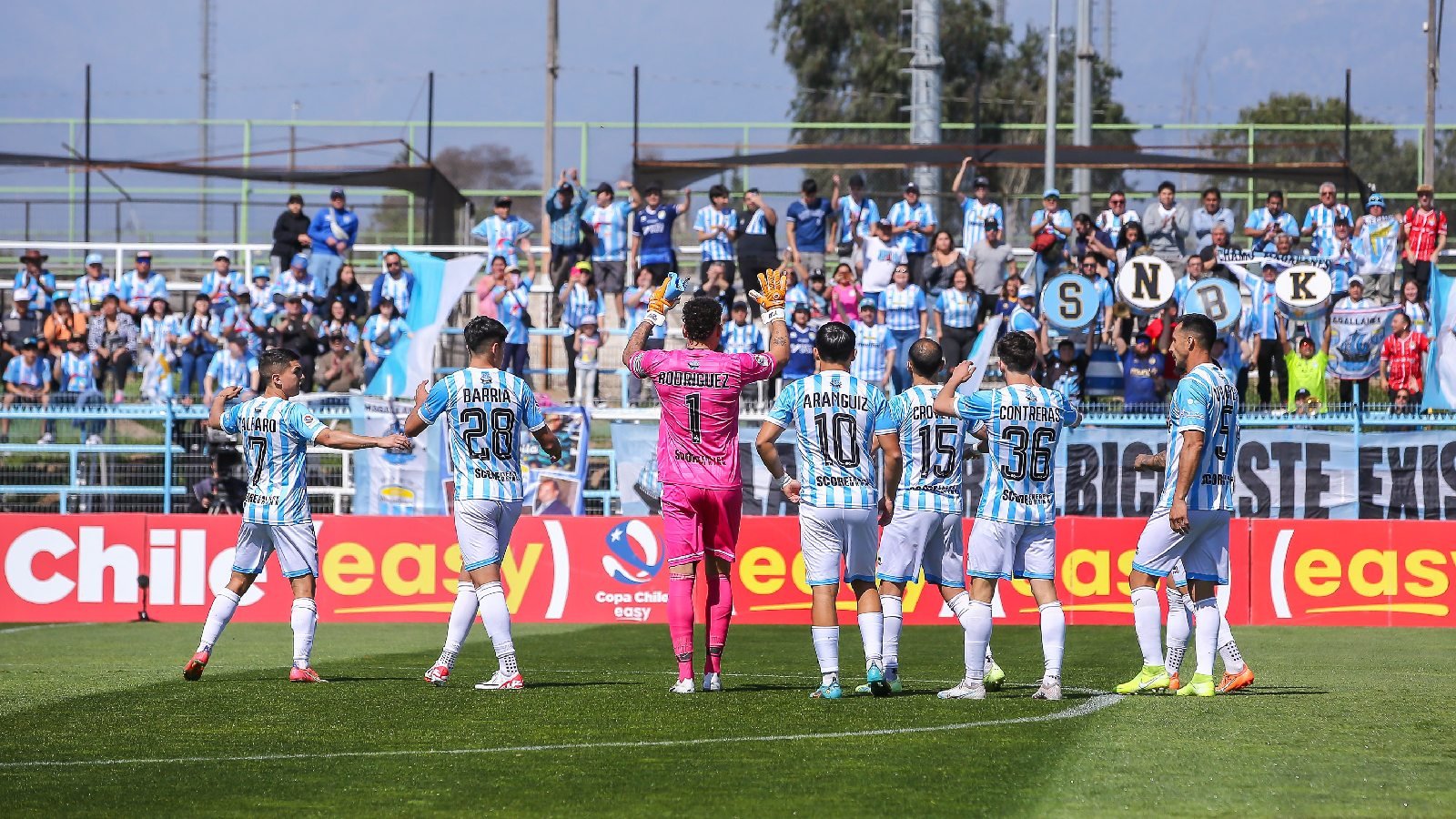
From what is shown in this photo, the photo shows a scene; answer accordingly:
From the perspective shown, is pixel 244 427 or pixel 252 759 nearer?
pixel 252 759

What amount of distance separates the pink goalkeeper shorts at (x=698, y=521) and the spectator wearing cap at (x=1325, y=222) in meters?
15.7

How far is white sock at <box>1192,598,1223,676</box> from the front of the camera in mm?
9602

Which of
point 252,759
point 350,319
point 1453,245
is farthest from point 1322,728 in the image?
point 1453,245

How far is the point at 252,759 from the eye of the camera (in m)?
7.29

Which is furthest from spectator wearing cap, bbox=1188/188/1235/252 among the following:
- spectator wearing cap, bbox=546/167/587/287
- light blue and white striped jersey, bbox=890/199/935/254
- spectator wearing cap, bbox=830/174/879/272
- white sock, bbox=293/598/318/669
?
white sock, bbox=293/598/318/669

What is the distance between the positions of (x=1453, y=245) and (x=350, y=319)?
2071 centimetres

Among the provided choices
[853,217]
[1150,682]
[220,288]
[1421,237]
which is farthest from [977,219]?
[1150,682]

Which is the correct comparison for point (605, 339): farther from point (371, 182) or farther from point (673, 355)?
point (673, 355)

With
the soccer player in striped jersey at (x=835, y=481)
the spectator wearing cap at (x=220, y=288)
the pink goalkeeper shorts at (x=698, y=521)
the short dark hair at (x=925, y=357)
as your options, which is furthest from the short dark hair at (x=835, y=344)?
the spectator wearing cap at (x=220, y=288)

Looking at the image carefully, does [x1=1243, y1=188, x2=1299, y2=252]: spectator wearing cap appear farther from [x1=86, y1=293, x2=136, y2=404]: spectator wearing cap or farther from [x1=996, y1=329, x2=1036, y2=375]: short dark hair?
[x1=86, y1=293, x2=136, y2=404]: spectator wearing cap

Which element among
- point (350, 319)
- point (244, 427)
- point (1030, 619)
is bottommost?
point (1030, 619)

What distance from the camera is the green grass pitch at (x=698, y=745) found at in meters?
6.30

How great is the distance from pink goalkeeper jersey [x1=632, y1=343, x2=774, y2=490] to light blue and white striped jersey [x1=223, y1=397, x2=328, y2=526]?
2409 mm

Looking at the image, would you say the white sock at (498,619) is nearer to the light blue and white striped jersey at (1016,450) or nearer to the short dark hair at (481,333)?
the short dark hair at (481,333)
